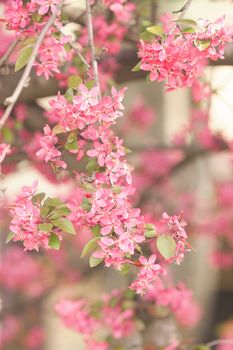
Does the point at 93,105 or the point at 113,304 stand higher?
the point at 93,105

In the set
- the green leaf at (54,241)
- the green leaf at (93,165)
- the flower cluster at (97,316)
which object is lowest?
the flower cluster at (97,316)

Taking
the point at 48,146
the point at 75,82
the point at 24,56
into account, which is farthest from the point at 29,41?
the point at 48,146

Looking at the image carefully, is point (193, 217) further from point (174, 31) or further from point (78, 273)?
point (174, 31)

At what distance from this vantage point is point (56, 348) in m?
7.29

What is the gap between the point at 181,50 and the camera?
1797mm

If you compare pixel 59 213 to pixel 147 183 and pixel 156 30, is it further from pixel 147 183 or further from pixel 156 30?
pixel 147 183

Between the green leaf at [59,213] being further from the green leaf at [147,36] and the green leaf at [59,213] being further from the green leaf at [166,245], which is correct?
the green leaf at [147,36]

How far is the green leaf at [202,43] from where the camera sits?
5.92 ft

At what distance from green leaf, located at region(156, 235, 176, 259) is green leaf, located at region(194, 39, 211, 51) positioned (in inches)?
18.7

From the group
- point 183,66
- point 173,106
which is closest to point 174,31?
point 183,66

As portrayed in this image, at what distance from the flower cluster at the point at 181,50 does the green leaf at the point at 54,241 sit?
47cm

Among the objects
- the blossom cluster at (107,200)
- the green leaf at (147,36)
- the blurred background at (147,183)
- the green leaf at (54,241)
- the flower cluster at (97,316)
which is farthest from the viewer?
the blurred background at (147,183)

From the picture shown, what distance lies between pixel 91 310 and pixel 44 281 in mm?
2680

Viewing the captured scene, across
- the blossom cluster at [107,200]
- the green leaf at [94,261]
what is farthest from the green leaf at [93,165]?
the green leaf at [94,261]
